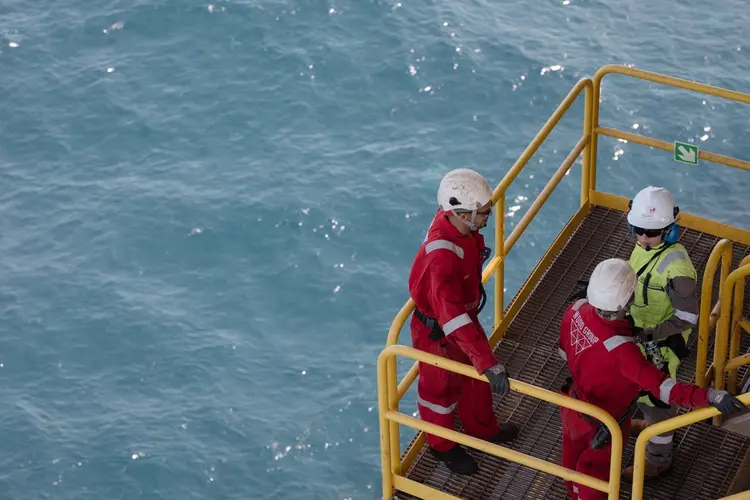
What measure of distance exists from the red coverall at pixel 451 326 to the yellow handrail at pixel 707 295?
1.23 m

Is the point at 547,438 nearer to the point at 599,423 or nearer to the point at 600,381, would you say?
the point at 599,423

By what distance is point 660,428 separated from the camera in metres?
5.60

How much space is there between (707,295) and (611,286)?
3.83 ft

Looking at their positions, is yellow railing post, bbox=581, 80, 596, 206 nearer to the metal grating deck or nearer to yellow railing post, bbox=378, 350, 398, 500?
the metal grating deck

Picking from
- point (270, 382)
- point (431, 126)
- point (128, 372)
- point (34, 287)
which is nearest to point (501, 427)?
point (270, 382)

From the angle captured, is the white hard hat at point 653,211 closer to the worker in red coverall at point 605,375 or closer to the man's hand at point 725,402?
the worker in red coverall at point 605,375

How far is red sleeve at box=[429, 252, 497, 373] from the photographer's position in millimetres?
6027

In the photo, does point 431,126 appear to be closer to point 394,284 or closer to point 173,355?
point 394,284

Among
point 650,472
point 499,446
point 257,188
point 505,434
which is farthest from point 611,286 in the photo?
point 257,188

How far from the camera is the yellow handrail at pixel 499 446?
5668 millimetres

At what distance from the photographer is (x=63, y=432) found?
1148 centimetres

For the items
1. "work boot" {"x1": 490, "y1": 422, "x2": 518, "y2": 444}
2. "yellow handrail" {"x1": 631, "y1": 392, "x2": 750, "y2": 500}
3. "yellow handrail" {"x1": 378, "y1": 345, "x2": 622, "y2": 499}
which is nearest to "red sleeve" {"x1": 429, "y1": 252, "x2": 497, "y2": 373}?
"yellow handrail" {"x1": 378, "y1": 345, "x2": 622, "y2": 499}

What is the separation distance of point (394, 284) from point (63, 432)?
372 cm

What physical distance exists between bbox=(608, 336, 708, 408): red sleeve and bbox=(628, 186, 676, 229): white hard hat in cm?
90
